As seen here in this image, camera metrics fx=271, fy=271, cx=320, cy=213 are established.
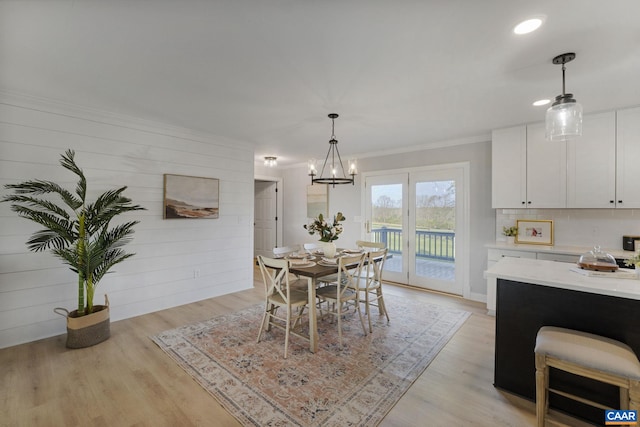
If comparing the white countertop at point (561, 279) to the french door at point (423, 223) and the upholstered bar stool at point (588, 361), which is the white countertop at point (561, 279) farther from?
the french door at point (423, 223)

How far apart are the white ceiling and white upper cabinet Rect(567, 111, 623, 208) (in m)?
0.26

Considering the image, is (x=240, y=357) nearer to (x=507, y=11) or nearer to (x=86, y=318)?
(x=86, y=318)

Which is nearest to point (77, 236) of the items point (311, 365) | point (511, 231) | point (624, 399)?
point (311, 365)

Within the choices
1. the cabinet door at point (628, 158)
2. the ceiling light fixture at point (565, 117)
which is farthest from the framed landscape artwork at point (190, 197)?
the cabinet door at point (628, 158)

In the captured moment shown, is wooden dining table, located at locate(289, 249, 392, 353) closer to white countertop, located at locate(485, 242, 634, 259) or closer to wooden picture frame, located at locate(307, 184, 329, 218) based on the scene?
white countertop, located at locate(485, 242, 634, 259)

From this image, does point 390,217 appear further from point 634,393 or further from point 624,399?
point 634,393

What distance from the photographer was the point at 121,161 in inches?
132

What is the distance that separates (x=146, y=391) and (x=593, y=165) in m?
5.03

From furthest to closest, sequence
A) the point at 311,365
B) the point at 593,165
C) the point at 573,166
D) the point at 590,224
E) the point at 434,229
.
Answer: the point at 434,229, the point at 590,224, the point at 573,166, the point at 593,165, the point at 311,365

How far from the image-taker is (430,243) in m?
4.61

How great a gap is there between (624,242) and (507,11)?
3277 mm

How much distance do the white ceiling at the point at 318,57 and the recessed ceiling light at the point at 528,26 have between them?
0.05 metres

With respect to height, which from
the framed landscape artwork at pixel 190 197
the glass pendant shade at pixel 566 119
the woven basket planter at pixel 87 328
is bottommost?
the woven basket planter at pixel 87 328

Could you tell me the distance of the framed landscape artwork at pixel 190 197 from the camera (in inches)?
148
